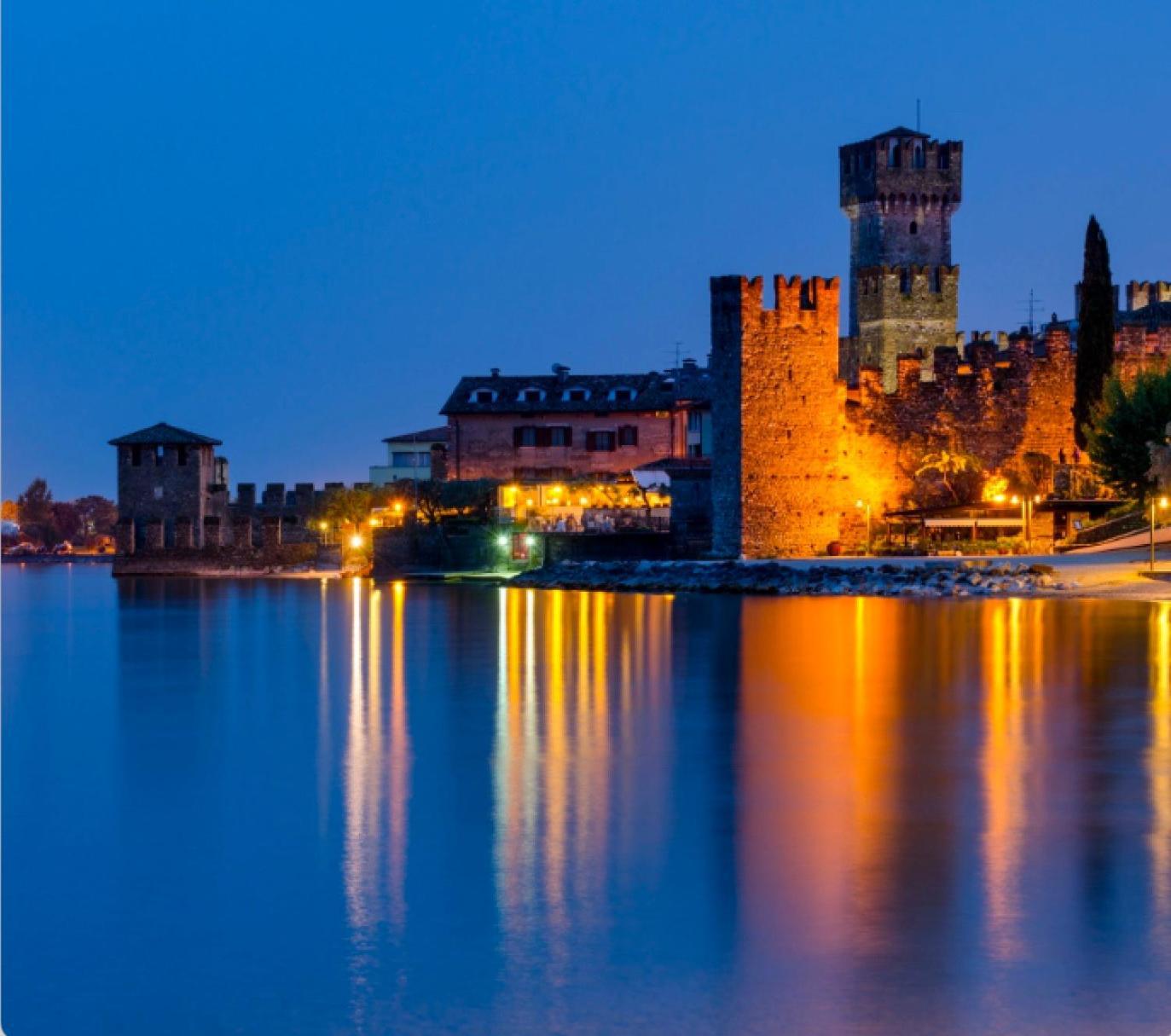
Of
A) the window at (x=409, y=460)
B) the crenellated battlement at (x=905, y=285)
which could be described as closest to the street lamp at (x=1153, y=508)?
the crenellated battlement at (x=905, y=285)

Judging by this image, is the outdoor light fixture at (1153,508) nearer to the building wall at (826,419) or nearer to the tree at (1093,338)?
the tree at (1093,338)

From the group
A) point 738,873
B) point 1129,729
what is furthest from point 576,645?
point 738,873

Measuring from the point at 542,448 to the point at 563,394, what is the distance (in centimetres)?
193

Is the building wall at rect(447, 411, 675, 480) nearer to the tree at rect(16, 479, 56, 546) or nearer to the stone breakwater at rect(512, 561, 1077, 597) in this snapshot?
the stone breakwater at rect(512, 561, 1077, 597)

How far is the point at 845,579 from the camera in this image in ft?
98.7

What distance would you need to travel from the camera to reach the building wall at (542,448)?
168 feet

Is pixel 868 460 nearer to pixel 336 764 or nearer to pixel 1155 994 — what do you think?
pixel 336 764

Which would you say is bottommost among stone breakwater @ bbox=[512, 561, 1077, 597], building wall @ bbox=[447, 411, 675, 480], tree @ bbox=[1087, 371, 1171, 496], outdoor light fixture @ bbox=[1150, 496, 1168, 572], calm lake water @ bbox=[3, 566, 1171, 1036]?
calm lake water @ bbox=[3, 566, 1171, 1036]

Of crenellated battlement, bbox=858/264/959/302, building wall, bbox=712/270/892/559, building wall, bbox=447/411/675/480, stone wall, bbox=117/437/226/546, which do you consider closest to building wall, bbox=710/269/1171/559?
building wall, bbox=712/270/892/559

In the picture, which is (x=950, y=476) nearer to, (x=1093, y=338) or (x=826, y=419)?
(x=826, y=419)

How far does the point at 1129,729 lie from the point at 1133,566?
15.1 m

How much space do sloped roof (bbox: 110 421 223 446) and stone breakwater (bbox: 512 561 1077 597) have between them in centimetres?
1503

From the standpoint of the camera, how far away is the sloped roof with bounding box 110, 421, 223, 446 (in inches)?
1833

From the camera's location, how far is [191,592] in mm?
39656
